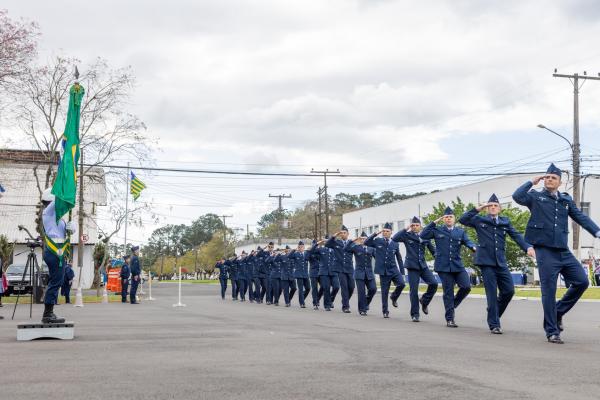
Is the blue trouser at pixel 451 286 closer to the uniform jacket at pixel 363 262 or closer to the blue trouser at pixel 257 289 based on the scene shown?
the uniform jacket at pixel 363 262

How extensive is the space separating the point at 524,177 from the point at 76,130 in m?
45.0

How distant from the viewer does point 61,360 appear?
25.1ft

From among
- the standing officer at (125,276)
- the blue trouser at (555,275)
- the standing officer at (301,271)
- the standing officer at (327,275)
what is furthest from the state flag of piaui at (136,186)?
the blue trouser at (555,275)

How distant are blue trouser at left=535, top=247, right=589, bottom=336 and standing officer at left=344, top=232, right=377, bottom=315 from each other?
7.55m

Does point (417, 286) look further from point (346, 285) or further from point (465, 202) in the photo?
point (465, 202)

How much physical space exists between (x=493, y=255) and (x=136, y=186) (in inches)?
1106

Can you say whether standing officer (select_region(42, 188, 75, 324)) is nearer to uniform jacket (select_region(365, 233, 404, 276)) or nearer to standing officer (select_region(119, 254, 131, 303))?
uniform jacket (select_region(365, 233, 404, 276))

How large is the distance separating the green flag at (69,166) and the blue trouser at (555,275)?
262 inches

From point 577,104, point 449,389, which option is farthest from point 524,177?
point 449,389

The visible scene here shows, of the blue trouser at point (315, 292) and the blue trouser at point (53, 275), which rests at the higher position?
the blue trouser at point (53, 275)

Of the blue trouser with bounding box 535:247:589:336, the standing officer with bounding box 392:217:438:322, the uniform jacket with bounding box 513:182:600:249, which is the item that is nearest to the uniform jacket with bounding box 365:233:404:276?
the standing officer with bounding box 392:217:438:322

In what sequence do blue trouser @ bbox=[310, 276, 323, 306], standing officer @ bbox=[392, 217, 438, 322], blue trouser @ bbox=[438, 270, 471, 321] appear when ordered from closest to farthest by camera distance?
blue trouser @ bbox=[438, 270, 471, 321]
standing officer @ bbox=[392, 217, 438, 322]
blue trouser @ bbox=[310, 276, 323, 306]

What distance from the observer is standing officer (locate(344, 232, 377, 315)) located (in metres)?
17.7

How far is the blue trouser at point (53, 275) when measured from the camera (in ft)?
34.4
